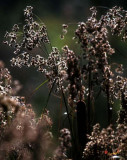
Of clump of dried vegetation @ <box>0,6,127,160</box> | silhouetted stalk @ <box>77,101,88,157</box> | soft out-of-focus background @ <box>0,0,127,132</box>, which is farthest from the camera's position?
soft out-of-focus background @ <box>0,0,127,132</box>

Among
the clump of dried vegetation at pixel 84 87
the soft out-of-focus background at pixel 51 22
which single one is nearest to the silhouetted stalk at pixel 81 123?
the clump of dried vegetation at pixel 84 87

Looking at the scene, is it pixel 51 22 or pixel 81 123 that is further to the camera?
pixel 51 22

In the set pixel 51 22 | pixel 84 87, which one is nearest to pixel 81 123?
pixel 84 87

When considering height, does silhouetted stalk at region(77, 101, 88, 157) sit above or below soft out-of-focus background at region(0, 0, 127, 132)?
below

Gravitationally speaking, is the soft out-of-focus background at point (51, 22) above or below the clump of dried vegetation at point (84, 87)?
above

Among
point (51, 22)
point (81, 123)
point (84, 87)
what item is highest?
point (51, 22)

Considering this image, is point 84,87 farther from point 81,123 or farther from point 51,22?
point 51,22

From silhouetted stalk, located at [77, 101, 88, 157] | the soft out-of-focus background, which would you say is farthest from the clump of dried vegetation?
the soft out-of-focus background

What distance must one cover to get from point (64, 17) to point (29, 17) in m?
6.63

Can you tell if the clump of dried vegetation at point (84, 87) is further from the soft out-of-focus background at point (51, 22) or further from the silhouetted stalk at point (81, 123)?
the soft out-of-focus background at point (51, 22)

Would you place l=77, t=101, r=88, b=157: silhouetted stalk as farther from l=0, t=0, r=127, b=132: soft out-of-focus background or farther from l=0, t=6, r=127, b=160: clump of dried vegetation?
l=0, t=0, r=127, b=132: soft out-of-focus background

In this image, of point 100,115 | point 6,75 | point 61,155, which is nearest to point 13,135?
point 61,155

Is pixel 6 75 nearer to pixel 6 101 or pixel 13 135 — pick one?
pixel 13 135

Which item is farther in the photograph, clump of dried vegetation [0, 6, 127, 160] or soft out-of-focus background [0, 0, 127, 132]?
soft out-of-focus background [0, 0, 127, 132]
